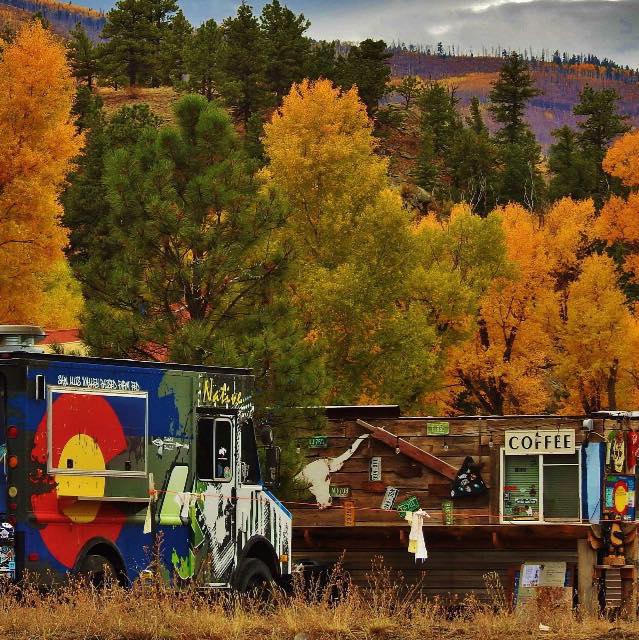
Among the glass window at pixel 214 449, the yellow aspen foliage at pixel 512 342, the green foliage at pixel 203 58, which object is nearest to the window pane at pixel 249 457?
the glass window at pixel 214 449

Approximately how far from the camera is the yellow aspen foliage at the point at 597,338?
4912 centimetres

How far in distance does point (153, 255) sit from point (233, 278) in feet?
4.66

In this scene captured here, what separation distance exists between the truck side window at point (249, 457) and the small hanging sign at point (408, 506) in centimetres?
993

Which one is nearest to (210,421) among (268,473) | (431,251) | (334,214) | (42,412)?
(268,473)

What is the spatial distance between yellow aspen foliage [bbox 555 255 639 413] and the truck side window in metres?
32.3

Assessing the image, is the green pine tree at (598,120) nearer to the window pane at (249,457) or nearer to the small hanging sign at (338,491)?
the small hanging sign at (338,491)

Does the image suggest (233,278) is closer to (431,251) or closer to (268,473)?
(268,473)

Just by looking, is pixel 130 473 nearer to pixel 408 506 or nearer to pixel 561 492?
pixel 408 506

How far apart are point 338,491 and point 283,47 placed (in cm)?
7537

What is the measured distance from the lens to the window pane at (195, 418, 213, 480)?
1698cm

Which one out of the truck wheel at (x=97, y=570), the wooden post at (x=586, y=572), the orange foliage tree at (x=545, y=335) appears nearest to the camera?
the truck wheel at (x=97, y=570)

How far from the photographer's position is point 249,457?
18.0 meters

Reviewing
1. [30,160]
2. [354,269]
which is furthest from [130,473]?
[30,160]

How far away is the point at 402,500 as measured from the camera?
27906 millimetres
